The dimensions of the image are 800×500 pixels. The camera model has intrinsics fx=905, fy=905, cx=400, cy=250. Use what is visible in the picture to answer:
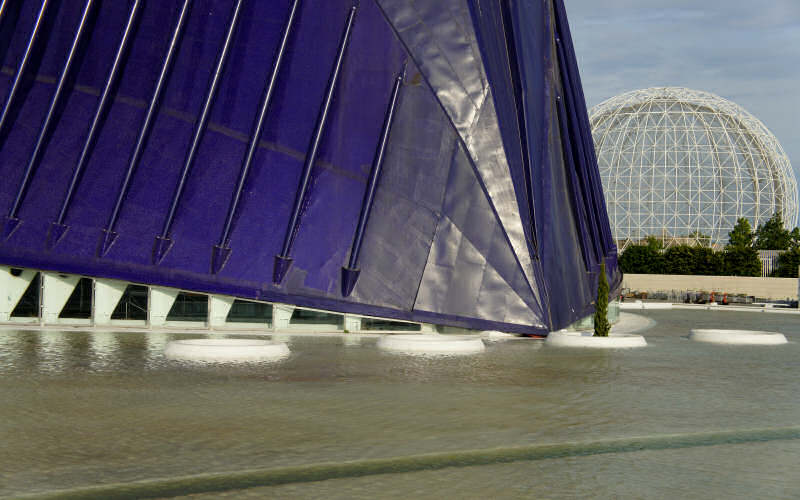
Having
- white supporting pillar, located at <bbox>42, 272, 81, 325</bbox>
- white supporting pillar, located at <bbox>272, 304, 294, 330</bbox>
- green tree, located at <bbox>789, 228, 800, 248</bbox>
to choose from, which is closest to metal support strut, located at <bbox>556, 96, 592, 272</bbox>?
white supporting pillar, located at <bbox>272, 304, 294, 330</bbox>

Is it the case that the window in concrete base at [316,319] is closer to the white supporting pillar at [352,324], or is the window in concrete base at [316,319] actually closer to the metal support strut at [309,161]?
the white supporting pillar at [352,324]

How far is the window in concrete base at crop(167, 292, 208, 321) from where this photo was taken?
26.1 meters

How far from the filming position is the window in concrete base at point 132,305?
25.8 meters

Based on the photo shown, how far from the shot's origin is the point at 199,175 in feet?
76.6

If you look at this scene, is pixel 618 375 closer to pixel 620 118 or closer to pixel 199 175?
pixel 199 175

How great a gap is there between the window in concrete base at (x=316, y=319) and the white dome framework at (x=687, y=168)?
75.8 metres

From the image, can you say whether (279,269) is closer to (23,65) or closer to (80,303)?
(80,303)

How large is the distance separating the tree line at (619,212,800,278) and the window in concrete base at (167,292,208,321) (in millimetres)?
58779

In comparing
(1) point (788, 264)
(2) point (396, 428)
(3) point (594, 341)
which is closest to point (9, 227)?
(3) point (594, 341)

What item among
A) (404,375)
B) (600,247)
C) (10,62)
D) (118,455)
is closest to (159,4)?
(10,62)

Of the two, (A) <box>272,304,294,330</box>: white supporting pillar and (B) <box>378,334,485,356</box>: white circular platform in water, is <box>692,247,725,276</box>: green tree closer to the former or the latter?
(A) <box>272,304,294,330</box>: white supporting pillar

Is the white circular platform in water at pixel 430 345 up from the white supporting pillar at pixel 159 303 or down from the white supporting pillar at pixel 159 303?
down

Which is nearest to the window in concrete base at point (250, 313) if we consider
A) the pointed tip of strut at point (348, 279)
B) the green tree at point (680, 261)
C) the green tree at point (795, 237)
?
the pointed tip of strut at point (348, 279)

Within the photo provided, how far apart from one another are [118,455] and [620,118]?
98.8 metres
